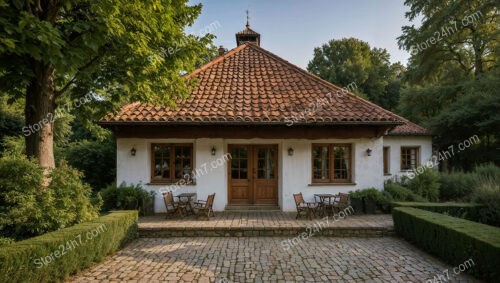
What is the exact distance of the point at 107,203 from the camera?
383 inches

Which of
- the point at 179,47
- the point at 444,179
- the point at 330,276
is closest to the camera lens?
the point at 330,276

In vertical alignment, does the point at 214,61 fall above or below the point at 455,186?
above

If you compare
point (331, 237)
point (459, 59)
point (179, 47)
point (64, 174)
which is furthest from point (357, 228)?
point (459, 59)

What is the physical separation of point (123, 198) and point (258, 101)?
579 centimetres

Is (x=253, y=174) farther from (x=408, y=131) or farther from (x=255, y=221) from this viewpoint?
(x=408, y=131)

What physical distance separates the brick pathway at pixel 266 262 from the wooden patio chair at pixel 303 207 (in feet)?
4.89

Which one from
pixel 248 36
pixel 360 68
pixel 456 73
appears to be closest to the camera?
pixel 248 36

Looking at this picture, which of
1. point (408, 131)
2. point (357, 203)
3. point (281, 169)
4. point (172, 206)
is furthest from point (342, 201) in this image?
point (408, 131)

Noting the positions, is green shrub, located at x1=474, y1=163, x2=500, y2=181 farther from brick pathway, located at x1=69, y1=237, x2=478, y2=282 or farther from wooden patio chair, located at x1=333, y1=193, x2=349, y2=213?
brick pathway, located at x1=69, y1=237, x2=478, y2=282

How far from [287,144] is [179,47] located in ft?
17.1

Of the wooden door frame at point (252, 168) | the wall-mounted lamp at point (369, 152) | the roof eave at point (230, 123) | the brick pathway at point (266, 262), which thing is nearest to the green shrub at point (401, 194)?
the wall-mounted lamp at point (369, 152)

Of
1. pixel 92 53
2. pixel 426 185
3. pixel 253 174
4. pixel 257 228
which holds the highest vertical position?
pixel 92 53

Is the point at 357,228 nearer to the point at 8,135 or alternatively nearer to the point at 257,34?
the point at 257,34

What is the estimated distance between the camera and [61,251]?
5160mm
